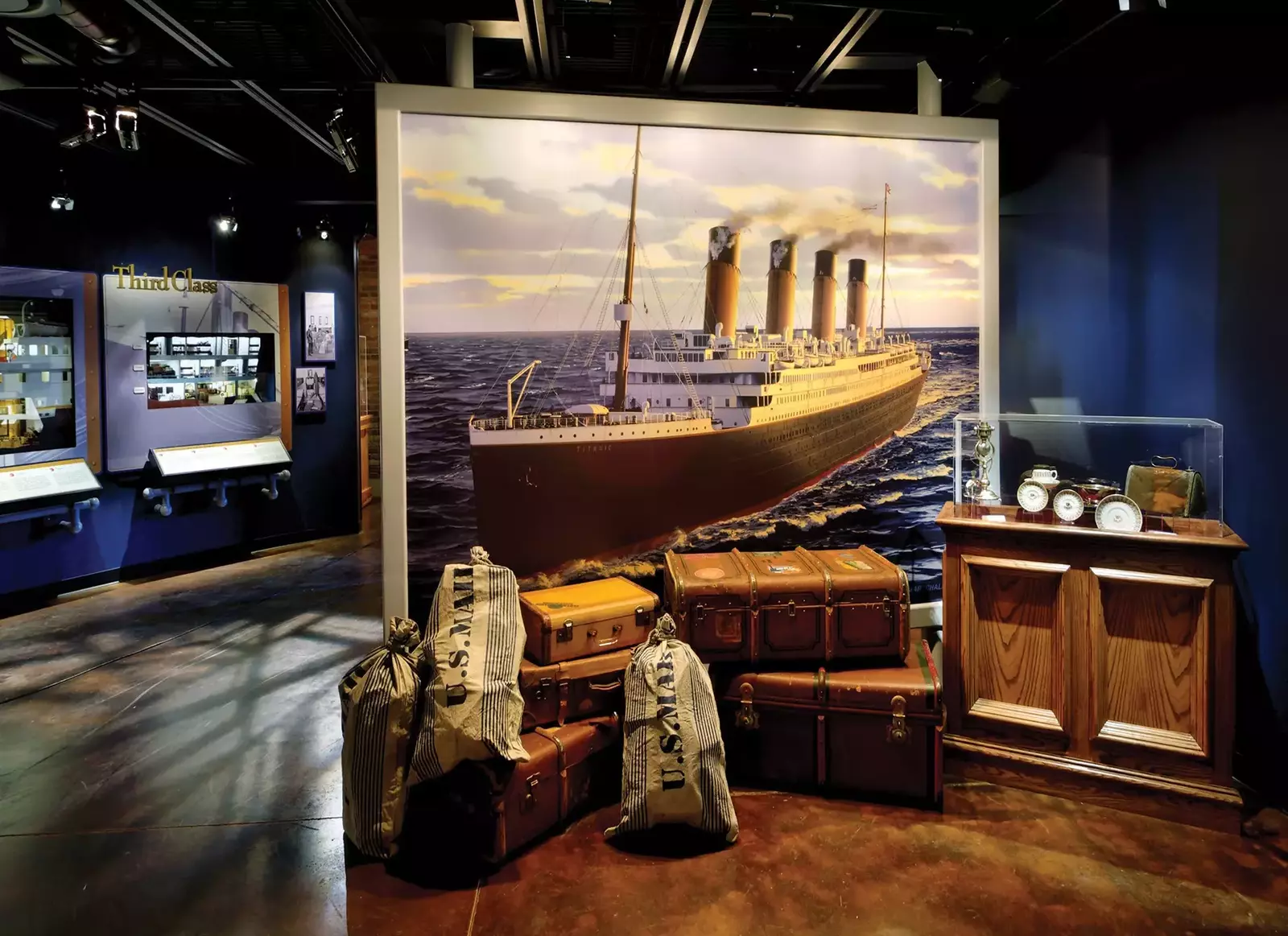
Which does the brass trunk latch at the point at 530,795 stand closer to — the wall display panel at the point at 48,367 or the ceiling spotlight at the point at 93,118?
the ceiling spotlight at the point at 93,118

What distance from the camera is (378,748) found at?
2.53 metres

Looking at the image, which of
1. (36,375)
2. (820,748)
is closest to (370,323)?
(36,375)

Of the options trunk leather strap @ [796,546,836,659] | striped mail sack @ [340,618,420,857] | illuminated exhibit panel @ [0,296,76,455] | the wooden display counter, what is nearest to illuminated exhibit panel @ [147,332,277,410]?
illuminated exhibit panel @ [0,296,76,455]

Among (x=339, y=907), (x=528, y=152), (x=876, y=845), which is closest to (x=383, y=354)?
(x=528, y=152)

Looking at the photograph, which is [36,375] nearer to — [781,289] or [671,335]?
[671,335]

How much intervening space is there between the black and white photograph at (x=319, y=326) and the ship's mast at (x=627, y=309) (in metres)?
5.09

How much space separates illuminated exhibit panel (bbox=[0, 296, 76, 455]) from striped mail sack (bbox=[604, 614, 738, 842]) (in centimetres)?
520

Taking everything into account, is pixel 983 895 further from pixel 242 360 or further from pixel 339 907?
pixel 242 360

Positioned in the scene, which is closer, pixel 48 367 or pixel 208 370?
pixel 48 367

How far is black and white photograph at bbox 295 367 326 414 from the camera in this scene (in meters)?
7.52

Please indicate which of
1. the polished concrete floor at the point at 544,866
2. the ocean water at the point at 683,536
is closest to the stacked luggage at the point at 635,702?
the polished concrete floor at the point at 544,866

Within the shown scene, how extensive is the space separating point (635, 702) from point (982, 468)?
1.84 m

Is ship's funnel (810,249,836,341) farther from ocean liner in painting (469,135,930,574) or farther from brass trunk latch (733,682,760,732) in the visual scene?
brass trunk latch (733,682,760,732)

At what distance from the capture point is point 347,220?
7.64 metres
